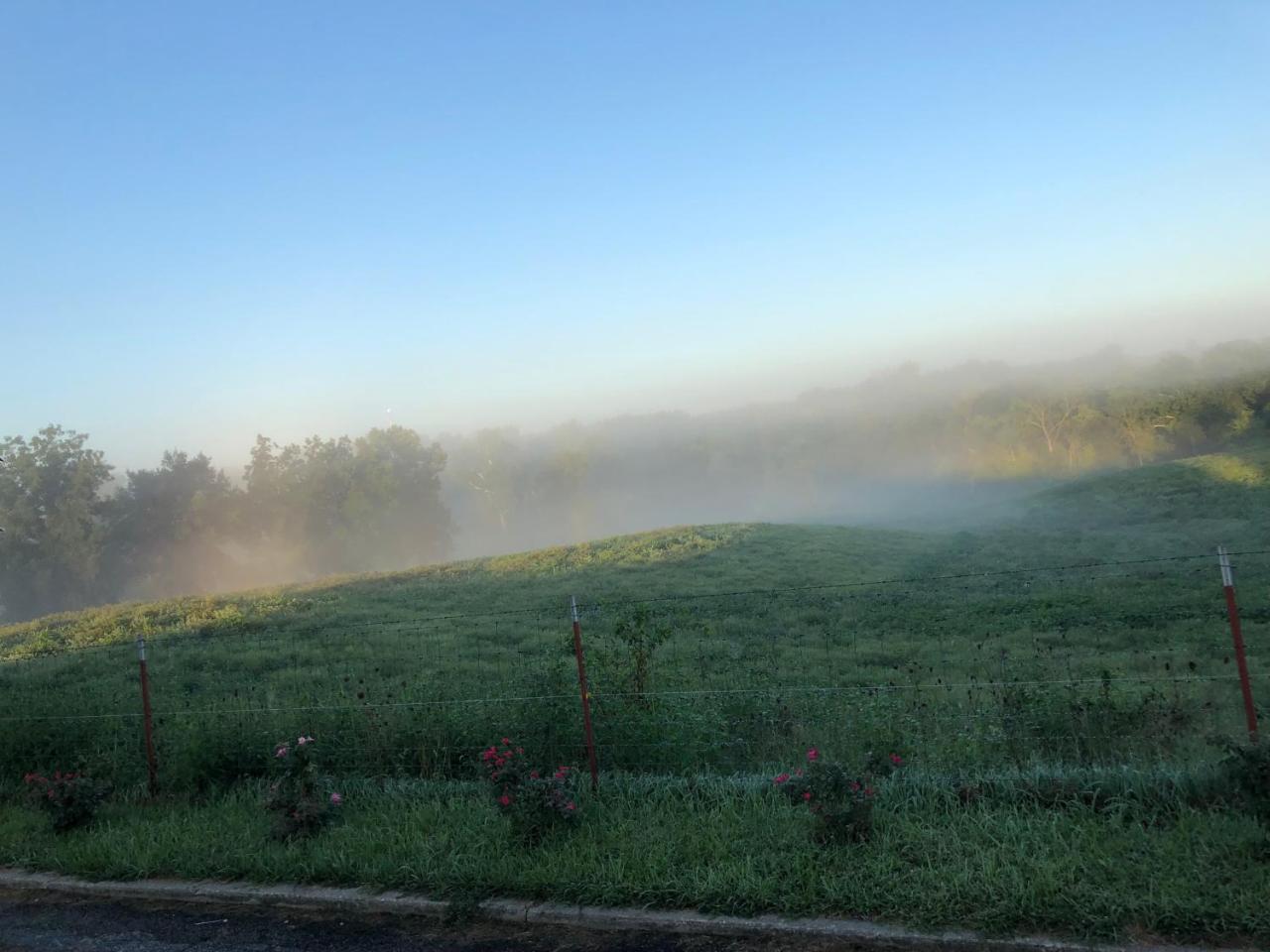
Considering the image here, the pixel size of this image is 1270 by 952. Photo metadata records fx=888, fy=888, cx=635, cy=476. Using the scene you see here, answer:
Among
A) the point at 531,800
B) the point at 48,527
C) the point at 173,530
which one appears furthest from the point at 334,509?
the point at 531,800

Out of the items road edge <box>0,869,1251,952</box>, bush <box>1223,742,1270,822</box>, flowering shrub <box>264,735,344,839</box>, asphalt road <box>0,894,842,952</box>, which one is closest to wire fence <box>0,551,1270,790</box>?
bush <box>1223,742,1270,822</box>

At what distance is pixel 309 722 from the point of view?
8062 millimetres

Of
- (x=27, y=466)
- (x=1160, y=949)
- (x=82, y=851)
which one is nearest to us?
(x=1160, y=949)

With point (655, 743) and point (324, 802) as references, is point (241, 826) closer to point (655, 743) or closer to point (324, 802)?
point (324, 802)

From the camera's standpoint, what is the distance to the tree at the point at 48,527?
53.5 metres

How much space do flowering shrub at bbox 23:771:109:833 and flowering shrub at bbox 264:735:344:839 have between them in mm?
1620

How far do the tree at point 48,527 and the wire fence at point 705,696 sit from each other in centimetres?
4442

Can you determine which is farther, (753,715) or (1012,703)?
(753,715)

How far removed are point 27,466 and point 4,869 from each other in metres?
58.2

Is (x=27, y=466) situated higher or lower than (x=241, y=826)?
higher

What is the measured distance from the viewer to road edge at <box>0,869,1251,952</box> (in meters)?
4.05

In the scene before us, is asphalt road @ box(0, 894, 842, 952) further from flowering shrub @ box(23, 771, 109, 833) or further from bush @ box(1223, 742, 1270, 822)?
bush @ box(1223, 742, 1270, 822)

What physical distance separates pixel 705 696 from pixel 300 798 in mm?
3422

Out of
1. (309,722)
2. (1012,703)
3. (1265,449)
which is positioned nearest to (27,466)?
(309,722)
